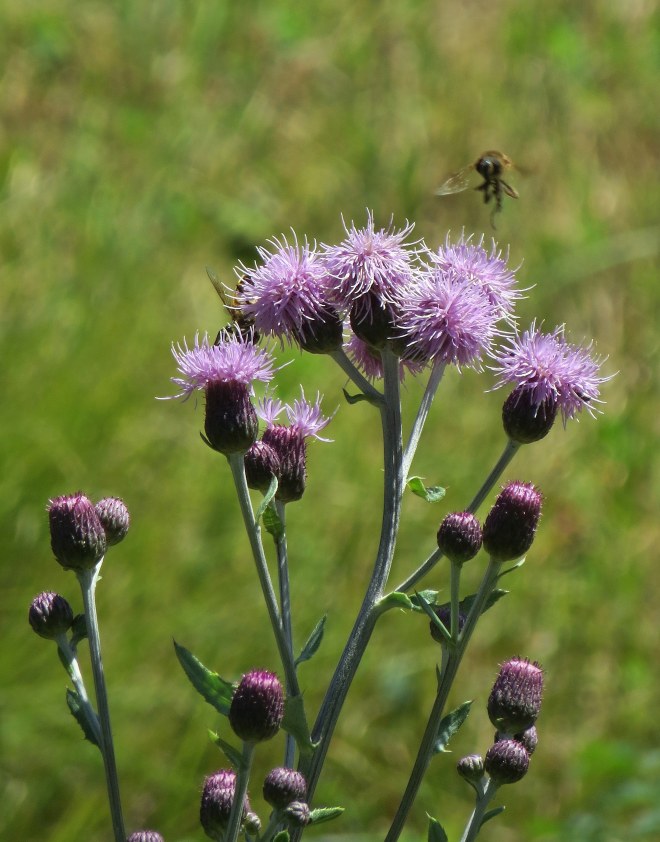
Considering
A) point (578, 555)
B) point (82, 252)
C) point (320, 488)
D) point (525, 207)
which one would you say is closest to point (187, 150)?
point (82, 252)

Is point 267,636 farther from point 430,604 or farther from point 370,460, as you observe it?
point 430,604

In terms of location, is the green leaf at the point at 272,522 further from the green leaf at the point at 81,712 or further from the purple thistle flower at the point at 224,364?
the green leaf at the point at 81,712

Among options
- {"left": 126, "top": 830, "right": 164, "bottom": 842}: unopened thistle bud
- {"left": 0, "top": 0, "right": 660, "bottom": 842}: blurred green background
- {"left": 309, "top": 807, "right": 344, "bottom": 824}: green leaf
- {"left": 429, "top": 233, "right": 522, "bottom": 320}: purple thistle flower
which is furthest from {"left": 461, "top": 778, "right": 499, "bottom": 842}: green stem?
{"left": 0, "top": 0, "right": 660, "bottom": 842}: blurred green background

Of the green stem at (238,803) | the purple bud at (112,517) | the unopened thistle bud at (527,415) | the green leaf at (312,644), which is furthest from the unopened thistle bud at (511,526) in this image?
the purple bud at (112,517)

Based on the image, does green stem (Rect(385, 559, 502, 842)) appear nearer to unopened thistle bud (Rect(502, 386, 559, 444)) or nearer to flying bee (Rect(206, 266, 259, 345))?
unopened thistle bud (Rect(502, 386, 559, 444))

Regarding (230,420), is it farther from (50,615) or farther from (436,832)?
(436,832)
